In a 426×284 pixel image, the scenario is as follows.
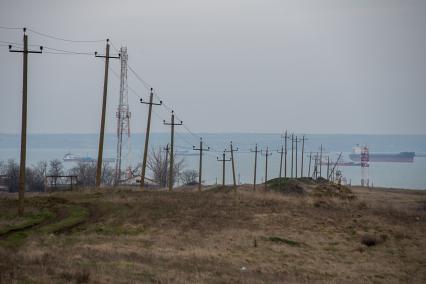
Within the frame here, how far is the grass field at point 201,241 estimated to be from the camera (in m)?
19.2

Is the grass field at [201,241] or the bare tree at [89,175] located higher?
the grass field at [201,241]

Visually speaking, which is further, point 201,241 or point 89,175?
point 89,175

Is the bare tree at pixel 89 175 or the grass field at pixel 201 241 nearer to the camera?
the grass field at pixel 201 241

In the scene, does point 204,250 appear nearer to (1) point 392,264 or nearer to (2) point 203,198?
(1) point 392,264

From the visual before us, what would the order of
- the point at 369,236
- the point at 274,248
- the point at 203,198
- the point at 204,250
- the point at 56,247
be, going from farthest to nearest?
the point at 203,198 → the point at 369,236 → the point at 274,248 → the point at 204,250 → the point at 56,247

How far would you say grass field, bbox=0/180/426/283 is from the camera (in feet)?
62.8

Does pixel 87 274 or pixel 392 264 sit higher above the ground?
pixel 87 274

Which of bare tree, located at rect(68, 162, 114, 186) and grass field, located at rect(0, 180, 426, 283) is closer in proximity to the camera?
grass field, located at rect(0, 180, 426, 283)

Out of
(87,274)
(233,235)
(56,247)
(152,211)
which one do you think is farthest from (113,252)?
(152,211)

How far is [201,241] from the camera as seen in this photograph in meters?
29.0

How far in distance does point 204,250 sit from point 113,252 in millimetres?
4874

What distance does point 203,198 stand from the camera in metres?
42.0

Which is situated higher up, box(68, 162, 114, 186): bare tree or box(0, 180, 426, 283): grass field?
box(0, 180, 426, 283): grass field

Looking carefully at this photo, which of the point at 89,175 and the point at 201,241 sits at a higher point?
the point at 201,241
